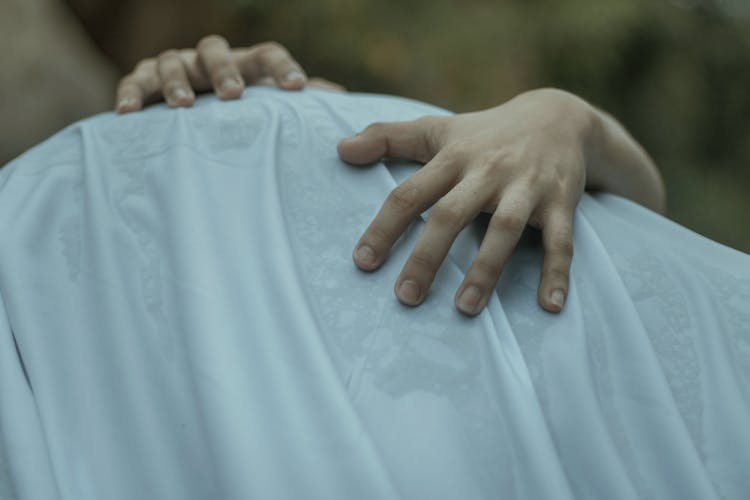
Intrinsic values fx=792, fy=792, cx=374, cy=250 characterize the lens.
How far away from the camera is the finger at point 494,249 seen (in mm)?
696

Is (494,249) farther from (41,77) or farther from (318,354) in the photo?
(41,77)

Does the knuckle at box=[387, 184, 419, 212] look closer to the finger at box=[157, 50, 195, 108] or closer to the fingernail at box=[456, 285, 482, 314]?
the fingernail at box=[456, 285, 482, 314]

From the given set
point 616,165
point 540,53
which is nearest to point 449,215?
point 616,165

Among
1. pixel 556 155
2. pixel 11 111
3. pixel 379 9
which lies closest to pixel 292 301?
pixel 556 155

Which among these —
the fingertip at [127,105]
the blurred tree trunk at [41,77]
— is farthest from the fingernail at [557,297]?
the blurred tree trunk at [41,77]

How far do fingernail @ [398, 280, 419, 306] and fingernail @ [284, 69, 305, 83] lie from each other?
18.8 inches

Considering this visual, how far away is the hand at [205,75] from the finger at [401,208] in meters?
0.34

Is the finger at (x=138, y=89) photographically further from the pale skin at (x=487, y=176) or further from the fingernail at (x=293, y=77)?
the fingernail at (x=293, y=77)

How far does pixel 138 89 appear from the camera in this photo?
3.59ft

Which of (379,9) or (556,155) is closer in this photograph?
(556,155)

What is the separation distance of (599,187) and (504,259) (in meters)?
0.36

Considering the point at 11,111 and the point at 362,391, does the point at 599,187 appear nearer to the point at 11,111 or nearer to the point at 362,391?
the point at 362,391

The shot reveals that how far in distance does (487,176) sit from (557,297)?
0.14m

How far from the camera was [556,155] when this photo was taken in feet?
2.72
